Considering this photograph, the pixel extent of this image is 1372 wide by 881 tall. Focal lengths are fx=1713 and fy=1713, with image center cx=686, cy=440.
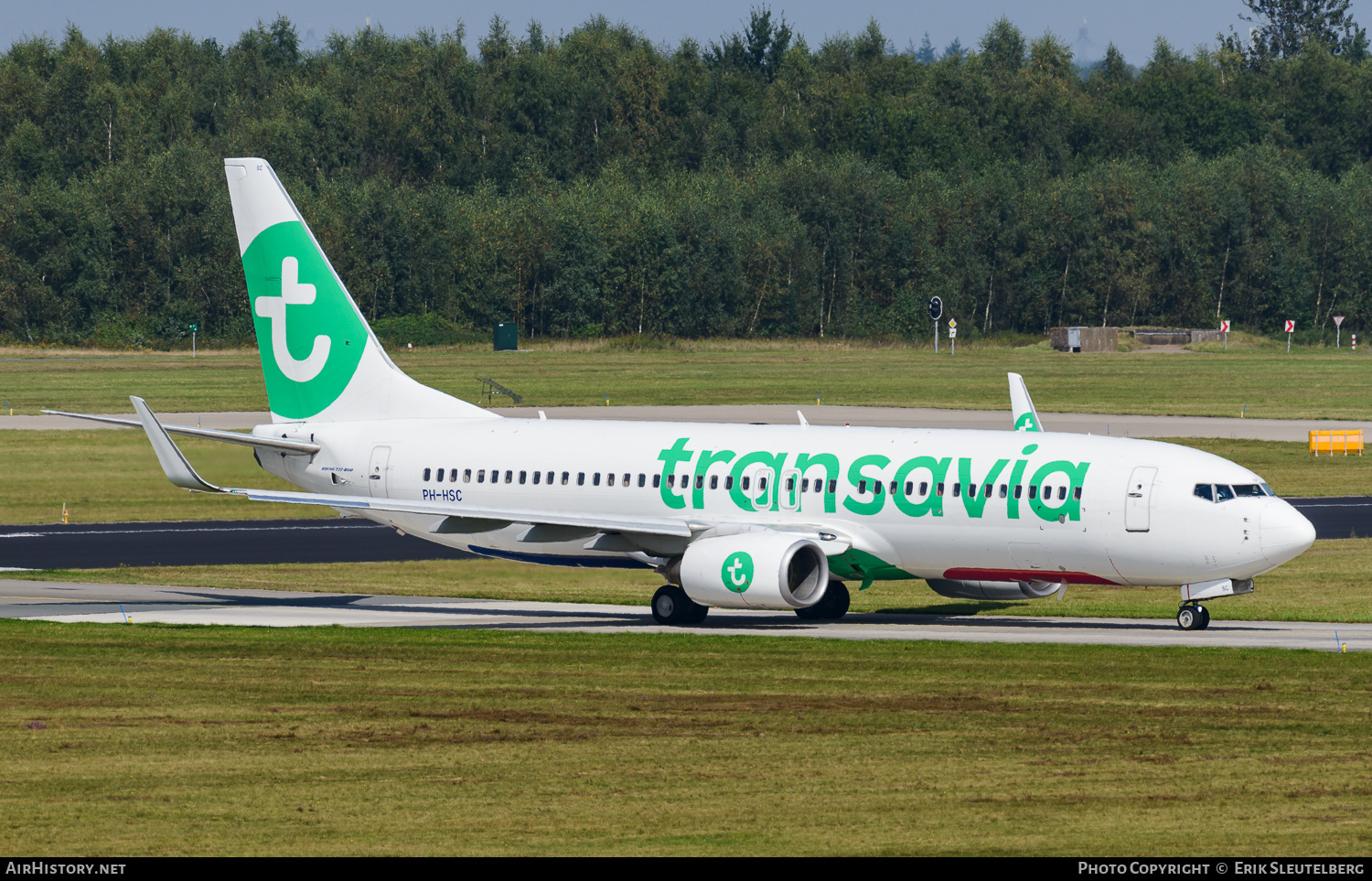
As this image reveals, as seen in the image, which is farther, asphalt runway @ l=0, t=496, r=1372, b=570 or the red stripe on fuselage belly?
asphalt runway @ l=0, t=496, r=1372, b=570

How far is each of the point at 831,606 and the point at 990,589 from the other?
3611 millimetres

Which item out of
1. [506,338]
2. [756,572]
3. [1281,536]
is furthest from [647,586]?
[506,338]

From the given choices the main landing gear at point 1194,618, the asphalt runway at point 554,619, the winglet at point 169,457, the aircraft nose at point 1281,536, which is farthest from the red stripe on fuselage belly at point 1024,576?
the winglet at point 169,457

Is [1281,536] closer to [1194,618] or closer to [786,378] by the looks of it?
[1194,618]

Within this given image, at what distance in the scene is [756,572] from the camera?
34.3 m

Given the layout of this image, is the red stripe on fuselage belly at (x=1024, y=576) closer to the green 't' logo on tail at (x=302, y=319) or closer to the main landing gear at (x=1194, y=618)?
the main landing gear at (x=1194, y=618)

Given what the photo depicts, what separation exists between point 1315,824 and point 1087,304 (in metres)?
168

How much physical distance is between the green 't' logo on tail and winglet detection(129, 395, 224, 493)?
6.43 m

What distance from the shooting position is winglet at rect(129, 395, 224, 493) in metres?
35.2

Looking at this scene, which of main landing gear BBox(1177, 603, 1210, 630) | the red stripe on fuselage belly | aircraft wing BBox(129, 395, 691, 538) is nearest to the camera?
main landing gear BBox(1177, 603, 1210, 630)

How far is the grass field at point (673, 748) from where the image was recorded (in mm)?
16703

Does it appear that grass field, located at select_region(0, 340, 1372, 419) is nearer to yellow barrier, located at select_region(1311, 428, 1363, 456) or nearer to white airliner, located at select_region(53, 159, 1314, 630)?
yellow barrier, located at select_region(1311, 428, 1363, 456)

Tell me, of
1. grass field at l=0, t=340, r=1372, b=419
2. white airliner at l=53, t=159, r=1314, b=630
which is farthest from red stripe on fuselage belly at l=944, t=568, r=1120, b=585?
grass field at l=0, t=340, r=1372, b=419

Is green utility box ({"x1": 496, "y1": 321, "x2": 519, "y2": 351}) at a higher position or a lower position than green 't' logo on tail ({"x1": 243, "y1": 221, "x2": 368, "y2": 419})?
lower
